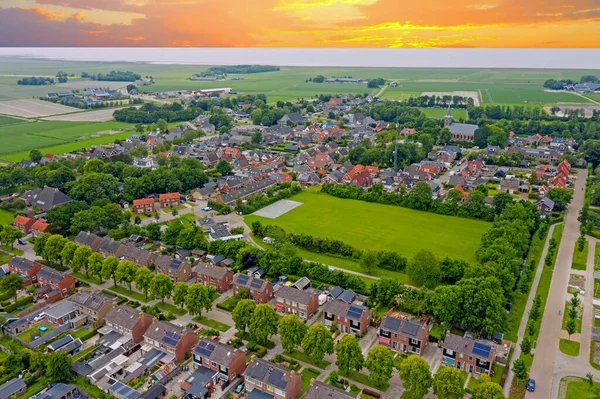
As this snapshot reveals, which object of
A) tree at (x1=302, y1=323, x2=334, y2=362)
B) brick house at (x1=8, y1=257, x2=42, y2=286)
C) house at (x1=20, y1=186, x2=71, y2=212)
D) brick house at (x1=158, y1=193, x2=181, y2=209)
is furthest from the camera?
brick house at (x1=158, y1=193, x2=181, y2=209)

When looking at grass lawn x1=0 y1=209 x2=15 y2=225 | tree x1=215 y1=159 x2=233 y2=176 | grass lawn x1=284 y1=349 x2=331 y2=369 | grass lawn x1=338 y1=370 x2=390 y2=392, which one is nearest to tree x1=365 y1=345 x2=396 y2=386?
grass lawn x1=338 y1=370 x2=390 y2=392

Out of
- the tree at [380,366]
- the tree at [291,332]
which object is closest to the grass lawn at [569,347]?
the tree at [380,366]

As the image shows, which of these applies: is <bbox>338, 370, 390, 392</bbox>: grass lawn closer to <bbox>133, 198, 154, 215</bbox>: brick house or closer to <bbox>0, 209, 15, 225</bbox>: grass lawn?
<bbox>133, 198, 154, 215</bbox>: brick house

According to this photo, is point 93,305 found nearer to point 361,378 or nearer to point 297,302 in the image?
point 297,302

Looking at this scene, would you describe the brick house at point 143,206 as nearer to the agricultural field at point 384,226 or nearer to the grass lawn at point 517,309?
the agricultural field at point 384,226

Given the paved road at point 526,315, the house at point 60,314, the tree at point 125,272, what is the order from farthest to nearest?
1. the tree at point 125,272
2. the house at point 60,314
3. the paved road at point 526,315

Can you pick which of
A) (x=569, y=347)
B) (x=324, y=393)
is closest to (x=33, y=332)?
(x=324, y=393)

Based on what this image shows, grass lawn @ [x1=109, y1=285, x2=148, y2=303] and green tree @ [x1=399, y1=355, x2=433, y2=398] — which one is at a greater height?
green tree @ [x1=399, y1=355, x2=433, y2=398]
